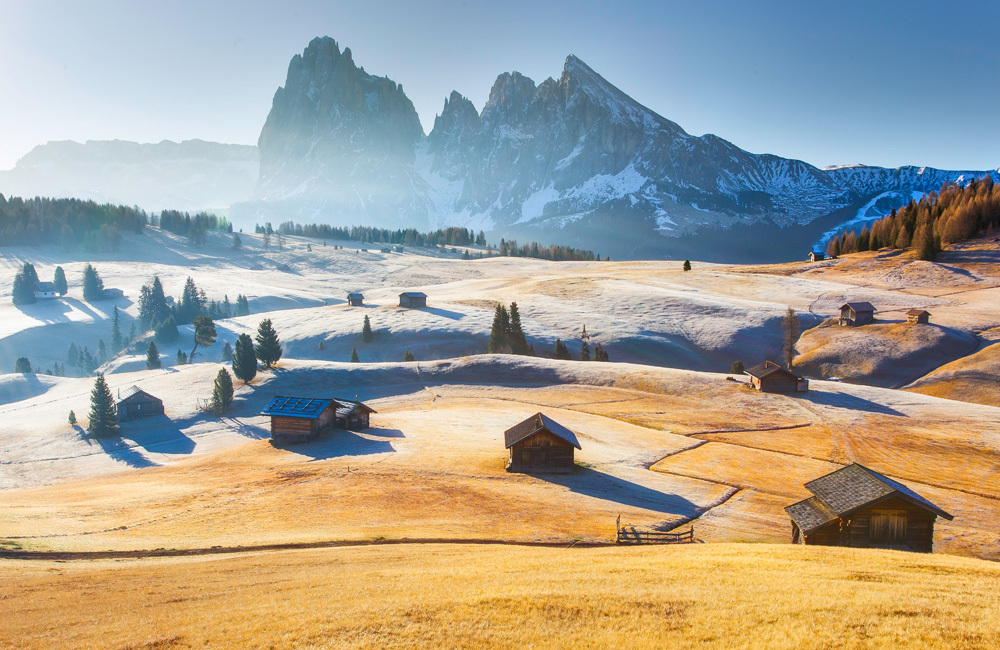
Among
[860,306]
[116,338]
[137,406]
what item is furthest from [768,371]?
[116,338]

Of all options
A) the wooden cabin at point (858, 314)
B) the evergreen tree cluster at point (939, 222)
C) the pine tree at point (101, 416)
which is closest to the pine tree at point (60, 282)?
the pine tree at point (101, 416)

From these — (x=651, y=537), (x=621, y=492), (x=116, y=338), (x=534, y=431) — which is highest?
(x=534, y=431)

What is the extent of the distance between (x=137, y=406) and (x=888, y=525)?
76590 millimetres

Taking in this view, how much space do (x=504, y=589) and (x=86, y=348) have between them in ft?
477

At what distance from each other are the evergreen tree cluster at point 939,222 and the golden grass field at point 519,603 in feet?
475

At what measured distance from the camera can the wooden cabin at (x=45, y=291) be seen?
535ft

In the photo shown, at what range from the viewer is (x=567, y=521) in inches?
1288

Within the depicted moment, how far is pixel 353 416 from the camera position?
59031 mm

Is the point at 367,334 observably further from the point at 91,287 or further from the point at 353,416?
the point at 91,287

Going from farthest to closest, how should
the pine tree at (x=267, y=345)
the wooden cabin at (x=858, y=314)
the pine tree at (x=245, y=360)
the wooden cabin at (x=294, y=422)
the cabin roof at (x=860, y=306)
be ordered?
the cabin roof at (x=860, y=306), the wooden cabin at (x=858, y=314), the pine tree at (x=267, y=345), the pine tree at (x=245, y=360), the wooden cabin at (x=294, y=422)

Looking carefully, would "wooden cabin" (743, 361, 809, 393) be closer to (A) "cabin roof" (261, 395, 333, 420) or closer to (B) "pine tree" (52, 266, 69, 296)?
(A) "cabin roof" (261, 395, 333, 420)

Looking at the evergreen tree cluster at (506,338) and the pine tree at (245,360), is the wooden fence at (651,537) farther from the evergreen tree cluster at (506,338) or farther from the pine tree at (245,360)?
the evergreen tree cluster at (506,338)

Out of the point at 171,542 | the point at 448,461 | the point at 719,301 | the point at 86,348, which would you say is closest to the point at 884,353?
the point at 719,301

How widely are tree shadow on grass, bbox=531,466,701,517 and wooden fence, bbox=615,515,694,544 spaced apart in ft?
15.3
